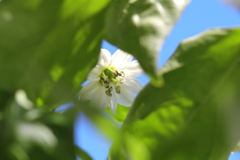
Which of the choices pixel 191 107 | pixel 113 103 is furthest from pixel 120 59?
pixel 191 107

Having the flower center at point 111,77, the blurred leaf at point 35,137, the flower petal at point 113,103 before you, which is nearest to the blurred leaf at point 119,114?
the flower petal at point 113,103

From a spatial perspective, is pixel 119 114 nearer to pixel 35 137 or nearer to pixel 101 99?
pixel 101 99

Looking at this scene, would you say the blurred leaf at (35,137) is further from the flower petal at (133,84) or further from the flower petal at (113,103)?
the flower petal at (133,84)

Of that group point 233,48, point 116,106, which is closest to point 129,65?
point 116,106

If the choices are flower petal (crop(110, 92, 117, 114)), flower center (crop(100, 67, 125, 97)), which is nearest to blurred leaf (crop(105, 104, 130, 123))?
flower petal (crop(110, 92, 117, 114))

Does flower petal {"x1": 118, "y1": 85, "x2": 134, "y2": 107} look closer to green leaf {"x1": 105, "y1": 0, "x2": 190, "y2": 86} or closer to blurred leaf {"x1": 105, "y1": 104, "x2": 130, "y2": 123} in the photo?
blurred leaf {"x1": 105, "y1": 104, "x2": 130, "y2": 123}

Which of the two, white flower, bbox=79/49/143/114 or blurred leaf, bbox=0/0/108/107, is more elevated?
white flower, bbox=79/49/143/114
